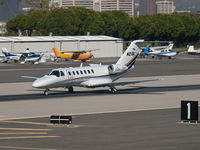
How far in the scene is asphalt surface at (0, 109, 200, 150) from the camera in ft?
94.6

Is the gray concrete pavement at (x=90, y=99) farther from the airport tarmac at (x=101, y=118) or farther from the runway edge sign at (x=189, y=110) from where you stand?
the runway edge sign at (x=189, y=110)

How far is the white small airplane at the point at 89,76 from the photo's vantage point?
5484 cm

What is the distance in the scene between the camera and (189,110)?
1435 inches

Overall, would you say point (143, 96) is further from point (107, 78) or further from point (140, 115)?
point (140, 115)

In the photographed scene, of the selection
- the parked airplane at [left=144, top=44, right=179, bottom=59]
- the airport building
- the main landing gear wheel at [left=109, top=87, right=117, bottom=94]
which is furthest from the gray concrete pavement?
the airport building

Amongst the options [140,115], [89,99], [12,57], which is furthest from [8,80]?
[12,57]

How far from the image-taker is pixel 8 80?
80.0m

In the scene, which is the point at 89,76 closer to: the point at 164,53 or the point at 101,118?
the point at 101,118

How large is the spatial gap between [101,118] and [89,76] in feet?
57.6

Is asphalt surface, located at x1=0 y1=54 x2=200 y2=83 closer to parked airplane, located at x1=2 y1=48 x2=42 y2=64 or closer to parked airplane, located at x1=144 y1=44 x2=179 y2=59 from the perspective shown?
parked airplane, located at x1=2 y1=48 x2=42 y2=64

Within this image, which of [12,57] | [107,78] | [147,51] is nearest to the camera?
[107,78]

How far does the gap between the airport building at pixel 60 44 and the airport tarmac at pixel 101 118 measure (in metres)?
80.2

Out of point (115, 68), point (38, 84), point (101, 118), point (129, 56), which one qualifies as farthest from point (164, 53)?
point (101, 118)

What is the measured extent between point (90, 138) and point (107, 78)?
89.7ft
